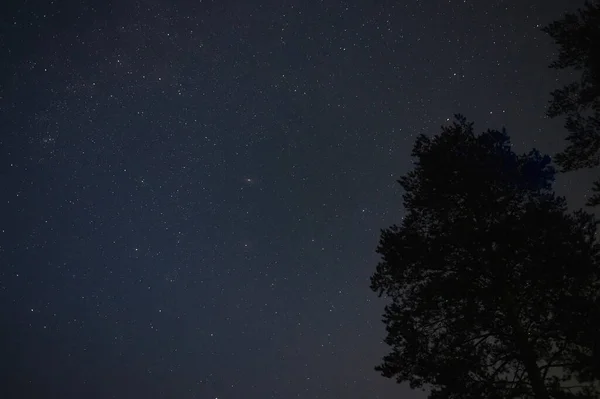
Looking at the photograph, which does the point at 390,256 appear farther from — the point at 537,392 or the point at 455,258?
the point at 537,392

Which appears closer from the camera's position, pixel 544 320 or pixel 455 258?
pixel 544 320

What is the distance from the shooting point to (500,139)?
10.2 meters

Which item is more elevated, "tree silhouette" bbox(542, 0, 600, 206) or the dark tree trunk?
"tree silhouette" bbox(542, 0, 600, 206)

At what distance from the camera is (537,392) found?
7.80m

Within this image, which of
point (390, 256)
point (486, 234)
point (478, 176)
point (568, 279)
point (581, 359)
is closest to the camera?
point (581, 359)

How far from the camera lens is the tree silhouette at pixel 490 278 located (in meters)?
8.02

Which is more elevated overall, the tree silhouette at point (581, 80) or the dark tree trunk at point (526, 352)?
the tree silhouette at point (581, 80)

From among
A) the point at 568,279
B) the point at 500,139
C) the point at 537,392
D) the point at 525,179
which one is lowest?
the point at 537,392

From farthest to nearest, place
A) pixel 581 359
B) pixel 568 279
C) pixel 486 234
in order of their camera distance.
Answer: pixel 486 234 → pixel 568 279 → pixel 581 359

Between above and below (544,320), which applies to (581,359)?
below

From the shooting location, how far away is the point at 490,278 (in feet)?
28.4

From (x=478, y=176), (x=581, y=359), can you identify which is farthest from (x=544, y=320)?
(x=478, y=176)

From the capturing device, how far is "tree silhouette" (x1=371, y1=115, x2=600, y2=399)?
802 cm

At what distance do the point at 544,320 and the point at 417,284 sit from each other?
2.61m
